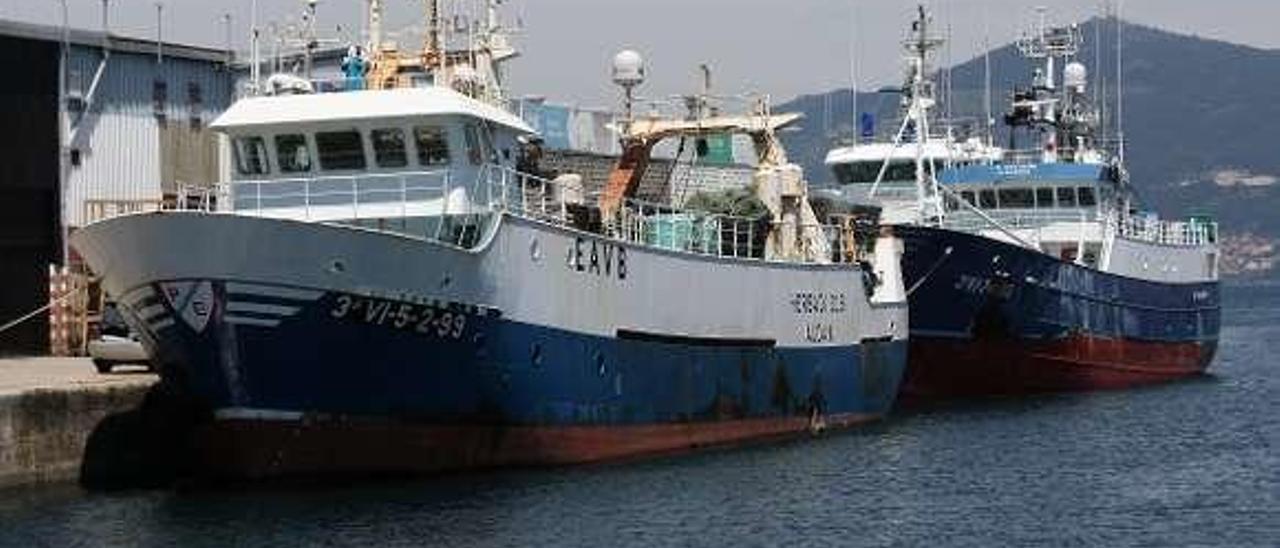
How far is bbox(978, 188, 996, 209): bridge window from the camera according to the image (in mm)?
57562

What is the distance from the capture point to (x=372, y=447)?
2933 centimetres

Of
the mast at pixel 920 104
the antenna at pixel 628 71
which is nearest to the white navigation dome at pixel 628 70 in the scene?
the antenna at pixel 628 71

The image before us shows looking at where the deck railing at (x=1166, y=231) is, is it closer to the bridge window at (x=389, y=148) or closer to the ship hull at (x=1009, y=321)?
the ship hull at (x=1009, y=321)

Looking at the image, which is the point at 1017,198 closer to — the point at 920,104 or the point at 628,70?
the point at 920,104

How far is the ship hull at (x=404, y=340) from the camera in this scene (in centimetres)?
2786

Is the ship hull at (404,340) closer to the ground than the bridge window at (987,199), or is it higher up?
closer to the ground

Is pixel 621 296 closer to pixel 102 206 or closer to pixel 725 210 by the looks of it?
pixel 725 210

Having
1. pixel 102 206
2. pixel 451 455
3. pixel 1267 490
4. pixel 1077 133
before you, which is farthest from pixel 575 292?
pixel 1077 133

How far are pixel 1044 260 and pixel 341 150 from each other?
2467cm

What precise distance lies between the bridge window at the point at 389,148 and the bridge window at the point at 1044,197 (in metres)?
30.0

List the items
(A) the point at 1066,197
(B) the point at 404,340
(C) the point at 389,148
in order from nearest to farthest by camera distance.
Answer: (B) the point at 404,340 < (C) the point at 389,148 < (A) the point at 1066,197

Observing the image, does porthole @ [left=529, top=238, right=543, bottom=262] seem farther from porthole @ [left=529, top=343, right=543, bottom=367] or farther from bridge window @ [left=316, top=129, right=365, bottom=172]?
bridge window @ [left=316, top=129, right=365, bottom=172]

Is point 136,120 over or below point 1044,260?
over

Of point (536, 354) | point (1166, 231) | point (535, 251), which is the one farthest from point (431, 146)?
point (1166, 231)
